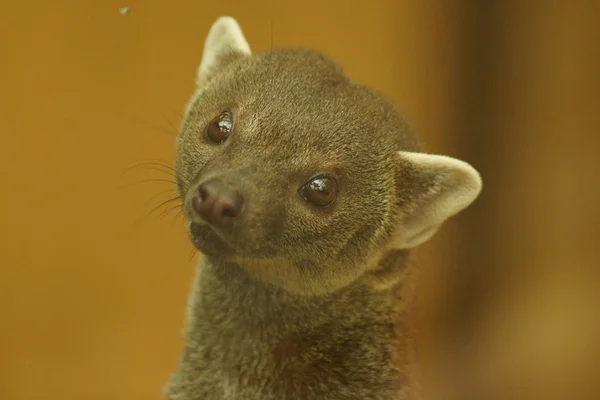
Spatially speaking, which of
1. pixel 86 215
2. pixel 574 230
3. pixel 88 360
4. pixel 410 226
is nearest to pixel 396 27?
pixel 410 226

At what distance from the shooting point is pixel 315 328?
2.14 meters

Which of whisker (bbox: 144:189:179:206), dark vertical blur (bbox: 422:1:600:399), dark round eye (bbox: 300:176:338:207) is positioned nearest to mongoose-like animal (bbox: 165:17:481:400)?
dark round eye (bbox: 300:176:338:207)

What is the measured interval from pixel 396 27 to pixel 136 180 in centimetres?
109

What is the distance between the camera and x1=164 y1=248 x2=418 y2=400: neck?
211 centimetres

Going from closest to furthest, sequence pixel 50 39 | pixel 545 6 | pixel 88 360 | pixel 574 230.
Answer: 1. pixel 50 39
2. pixel 545 6
3. pixel 574 230
4. pixel 88 360

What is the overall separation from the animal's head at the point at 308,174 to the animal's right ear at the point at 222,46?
18 millimetres

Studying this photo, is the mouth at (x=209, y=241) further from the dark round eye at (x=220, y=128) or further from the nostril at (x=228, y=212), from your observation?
the dark round eye at (x=220, y=128)

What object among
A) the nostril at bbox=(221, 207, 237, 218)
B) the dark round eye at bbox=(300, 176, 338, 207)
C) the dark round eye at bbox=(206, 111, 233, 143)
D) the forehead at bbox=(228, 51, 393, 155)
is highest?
the forehead at bbox=(228, 51, 393, 155)

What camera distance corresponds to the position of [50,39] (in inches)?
101

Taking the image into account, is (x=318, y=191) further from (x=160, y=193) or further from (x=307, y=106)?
(x=160, y=193)

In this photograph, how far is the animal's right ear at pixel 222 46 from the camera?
7.21ft

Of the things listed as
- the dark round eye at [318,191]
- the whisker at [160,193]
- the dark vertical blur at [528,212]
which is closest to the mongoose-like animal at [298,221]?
the dark round eye at [318,191]

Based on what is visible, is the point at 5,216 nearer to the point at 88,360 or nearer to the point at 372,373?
the point at 88,360

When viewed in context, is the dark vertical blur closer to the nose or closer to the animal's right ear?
the animal's right ear
